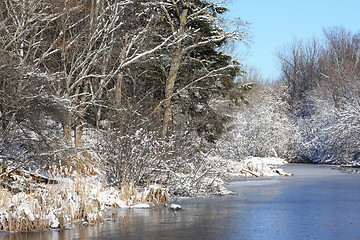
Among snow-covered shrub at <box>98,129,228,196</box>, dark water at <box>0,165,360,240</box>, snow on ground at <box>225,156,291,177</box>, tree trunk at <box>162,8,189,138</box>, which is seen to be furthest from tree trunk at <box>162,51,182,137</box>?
snow on ground at <box>225,156,291,177</box>

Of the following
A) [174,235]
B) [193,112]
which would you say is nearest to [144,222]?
[174,235]

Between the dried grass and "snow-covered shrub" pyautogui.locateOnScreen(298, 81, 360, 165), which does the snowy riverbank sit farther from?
"snow-covered shrub" pyautogui.locateOnScreen(298, 81, 360, 165)

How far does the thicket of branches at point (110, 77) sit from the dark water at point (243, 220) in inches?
107

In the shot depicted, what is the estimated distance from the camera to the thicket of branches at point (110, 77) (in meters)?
14.8

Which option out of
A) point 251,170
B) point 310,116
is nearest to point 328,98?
point 310,116

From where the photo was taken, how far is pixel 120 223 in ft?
42.2

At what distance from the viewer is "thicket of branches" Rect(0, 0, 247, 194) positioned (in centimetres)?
1475

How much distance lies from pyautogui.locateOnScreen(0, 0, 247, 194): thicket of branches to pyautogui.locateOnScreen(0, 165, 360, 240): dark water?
273cm

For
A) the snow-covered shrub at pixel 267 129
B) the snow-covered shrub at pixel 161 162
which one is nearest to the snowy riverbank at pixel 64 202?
the snow-covered shrub at pixel 161 162

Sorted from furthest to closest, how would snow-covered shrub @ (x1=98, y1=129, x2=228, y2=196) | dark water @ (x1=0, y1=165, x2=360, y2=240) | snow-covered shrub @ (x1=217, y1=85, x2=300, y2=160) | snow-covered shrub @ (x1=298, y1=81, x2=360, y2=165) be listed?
snow-covered shrub @ (x1=217, y1=85, x2=300, y2=160) < snow-covered shrub @ (x1=298, y1=81, x2=360, y2=165) < snow-covered shrub @ (x1=98, y1=129, x2=228, y2=196) < dark water @ (x1=0, y1=165, x2=360, y2=240)

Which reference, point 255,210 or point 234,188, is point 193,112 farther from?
point 255,210

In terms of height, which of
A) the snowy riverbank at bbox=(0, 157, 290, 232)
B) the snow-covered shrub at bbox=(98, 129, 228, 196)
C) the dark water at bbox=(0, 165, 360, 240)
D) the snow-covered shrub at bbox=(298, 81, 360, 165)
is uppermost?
the snow-covered shrub at bbox=(298, 81, 360, 165)

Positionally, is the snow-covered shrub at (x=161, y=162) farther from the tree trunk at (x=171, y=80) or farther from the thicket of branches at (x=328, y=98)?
the thicket of branches at (x=328, y=98)

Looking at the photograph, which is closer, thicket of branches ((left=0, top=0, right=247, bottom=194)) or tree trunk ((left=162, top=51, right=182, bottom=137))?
thicket of branches ((left=0, top=0, right=247, bottom=194))
